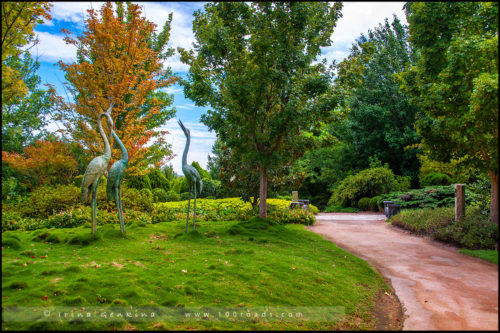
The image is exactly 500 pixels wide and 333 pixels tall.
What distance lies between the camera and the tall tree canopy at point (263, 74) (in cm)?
711

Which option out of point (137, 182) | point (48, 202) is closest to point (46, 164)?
point (48, 202)

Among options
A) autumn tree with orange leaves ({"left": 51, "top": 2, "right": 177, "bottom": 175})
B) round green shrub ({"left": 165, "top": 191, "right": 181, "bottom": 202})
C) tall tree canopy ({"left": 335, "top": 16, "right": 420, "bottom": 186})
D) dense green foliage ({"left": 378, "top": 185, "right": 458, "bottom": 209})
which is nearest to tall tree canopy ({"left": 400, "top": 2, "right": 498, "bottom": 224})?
dense green foliage ({"left": 378, "top": 185, "right": 458, "bottom": 209})

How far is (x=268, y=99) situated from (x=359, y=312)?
18.2 ft

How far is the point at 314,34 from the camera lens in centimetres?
778

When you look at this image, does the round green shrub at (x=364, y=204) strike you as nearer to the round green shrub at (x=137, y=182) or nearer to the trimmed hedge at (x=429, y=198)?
the trimmed hedge at (x=429, y=198)

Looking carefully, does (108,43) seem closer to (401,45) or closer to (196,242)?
(196,242)

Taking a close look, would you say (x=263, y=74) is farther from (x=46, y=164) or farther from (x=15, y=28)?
(x=46, y=164)

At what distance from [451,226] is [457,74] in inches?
140

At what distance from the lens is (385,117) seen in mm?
19047

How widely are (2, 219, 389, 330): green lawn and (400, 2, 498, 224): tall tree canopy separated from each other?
2680 millimetres

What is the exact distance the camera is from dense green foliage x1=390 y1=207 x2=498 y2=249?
19.1 feet

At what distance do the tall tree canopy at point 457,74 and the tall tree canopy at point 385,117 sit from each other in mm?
11685

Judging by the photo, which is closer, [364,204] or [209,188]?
[364,204]

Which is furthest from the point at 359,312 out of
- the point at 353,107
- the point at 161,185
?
the point at 353,107
